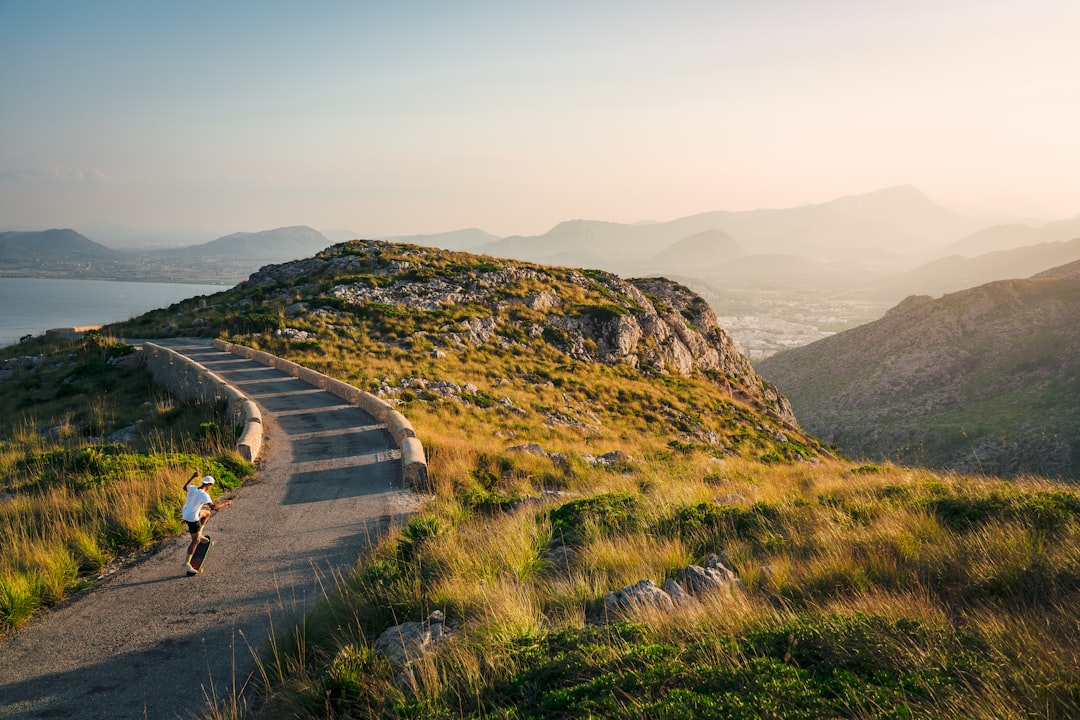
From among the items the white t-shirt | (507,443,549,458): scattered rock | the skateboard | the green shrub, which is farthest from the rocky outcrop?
(507,443,549,458): scattered rock

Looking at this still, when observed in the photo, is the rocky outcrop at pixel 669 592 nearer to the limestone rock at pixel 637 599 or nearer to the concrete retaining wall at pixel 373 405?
the limestone rock at pixel 637 599

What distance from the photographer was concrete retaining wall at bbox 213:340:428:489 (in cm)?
1194

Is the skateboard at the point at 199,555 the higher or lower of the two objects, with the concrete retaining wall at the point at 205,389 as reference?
lower

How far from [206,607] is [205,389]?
13643mm

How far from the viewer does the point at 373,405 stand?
17.6 m

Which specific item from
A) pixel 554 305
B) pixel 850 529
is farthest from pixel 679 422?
pixel 850 529

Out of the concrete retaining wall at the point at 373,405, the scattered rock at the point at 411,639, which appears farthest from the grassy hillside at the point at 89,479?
the scattered rock at the point at 411,639

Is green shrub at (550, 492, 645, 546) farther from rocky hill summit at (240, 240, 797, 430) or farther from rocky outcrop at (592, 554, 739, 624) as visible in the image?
rocky hill summit at (240, 240, 797, 430)

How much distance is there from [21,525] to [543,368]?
2698cm

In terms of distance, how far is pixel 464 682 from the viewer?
4.43m

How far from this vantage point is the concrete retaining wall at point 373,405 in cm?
1194

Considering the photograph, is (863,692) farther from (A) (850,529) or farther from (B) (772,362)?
(B) (772,362)

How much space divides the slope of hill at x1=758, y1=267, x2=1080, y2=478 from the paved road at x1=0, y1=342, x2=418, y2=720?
46833 mm

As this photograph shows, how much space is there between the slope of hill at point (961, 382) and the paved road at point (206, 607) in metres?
46.8
